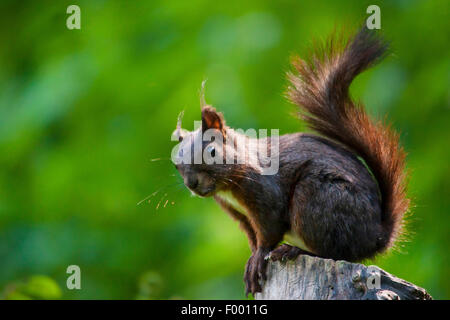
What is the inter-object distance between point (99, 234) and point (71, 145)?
0.73 meters

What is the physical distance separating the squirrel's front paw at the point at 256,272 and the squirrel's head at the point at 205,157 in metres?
0.31

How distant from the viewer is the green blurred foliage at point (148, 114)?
4.64m

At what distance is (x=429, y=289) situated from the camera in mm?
4160

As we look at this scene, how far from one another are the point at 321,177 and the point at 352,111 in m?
0.38

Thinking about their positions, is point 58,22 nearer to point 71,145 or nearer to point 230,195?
point 71,145

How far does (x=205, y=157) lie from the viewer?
2.79 metres

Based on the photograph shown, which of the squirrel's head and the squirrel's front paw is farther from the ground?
the squirrel's head

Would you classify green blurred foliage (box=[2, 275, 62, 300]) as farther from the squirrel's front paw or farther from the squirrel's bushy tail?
the squirrel's bushy tail

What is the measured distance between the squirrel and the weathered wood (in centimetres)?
15

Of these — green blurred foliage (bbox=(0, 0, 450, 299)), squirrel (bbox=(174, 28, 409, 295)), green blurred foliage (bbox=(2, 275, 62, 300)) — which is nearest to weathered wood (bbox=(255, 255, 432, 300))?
squirrel (bbox=(174, 28, 409, 295))

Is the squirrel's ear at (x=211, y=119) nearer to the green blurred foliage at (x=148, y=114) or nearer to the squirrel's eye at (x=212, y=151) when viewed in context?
the squirrel's eye at (x=212, y=151)

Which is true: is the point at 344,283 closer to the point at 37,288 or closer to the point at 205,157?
the point at 205,157

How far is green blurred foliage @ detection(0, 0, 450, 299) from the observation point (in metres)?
4.64

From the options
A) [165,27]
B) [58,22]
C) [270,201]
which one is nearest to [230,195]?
Result: [270,201]
